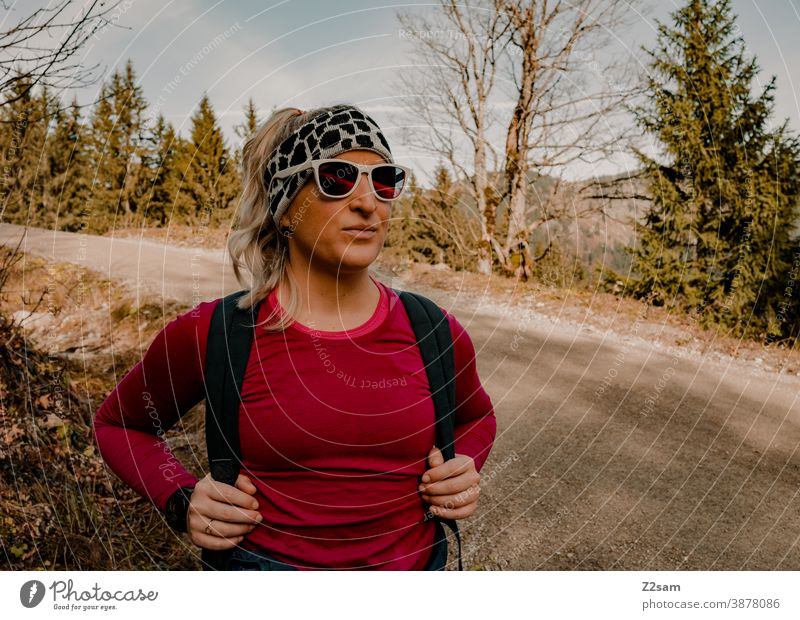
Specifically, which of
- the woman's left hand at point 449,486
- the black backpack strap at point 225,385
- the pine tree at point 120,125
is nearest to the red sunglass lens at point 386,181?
the black backpack strap at point 225,385

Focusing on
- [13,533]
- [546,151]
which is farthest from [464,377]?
[546,151]

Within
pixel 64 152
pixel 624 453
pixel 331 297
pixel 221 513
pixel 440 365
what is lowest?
pixel 624 453

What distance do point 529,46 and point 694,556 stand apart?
6.75 feet

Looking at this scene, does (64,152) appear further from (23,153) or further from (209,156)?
(209,156)

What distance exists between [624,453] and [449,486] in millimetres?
1786

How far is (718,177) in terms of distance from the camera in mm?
3201

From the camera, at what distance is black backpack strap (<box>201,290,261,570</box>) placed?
0.97 meters

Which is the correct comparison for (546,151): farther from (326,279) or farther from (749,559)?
(326,279)

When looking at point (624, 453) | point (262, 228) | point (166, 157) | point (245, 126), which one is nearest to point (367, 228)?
point (262, 228)

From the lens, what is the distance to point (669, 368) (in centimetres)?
319

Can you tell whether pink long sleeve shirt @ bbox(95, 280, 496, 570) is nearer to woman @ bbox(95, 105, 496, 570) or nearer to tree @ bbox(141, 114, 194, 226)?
woman @ bbox(95, 105, 496, 570)

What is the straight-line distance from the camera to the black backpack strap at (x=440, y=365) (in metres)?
1.06

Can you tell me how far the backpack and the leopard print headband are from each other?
0.81ft

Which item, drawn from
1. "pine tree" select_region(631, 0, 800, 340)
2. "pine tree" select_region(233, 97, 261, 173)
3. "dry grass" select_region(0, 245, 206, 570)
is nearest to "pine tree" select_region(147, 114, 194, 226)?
"pine tree" select_region(233, 97, 261, 173)
